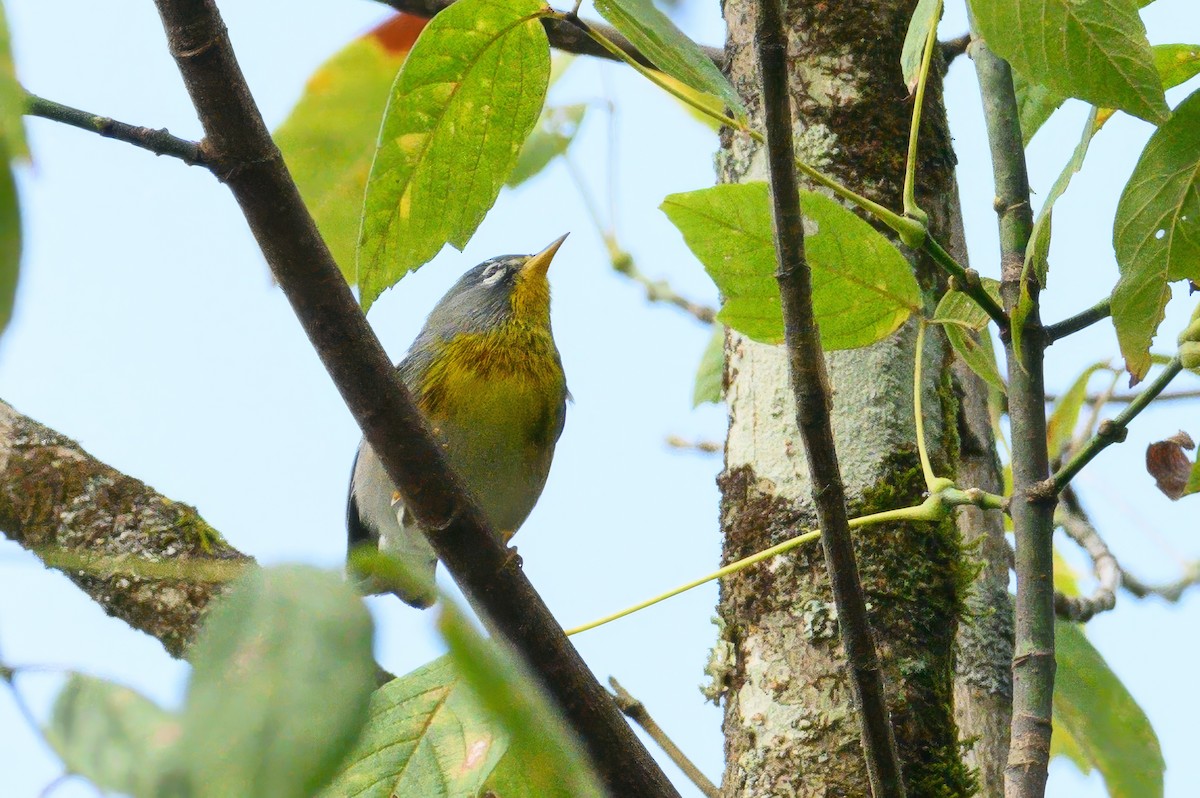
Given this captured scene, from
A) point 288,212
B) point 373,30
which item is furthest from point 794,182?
point 373,30

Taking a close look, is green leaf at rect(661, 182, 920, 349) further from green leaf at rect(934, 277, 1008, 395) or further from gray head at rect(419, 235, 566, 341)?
gray head at rect(419, 235, 566, 341)

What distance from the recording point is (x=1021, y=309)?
1554 mm

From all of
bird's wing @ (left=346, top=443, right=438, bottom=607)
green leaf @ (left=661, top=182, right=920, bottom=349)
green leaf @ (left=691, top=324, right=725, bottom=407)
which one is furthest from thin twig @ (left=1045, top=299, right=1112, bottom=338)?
bird's wing @ (left=346, top=443, right=438, bottom=607)

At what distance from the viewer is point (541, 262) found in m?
4.71

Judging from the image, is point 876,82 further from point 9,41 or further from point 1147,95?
point 9,41

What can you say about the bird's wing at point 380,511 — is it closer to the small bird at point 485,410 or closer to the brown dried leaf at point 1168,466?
the small bird at point 485,410

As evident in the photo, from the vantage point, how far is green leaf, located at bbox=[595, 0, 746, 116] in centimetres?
130

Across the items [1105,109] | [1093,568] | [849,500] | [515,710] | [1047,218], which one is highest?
[1093,568]

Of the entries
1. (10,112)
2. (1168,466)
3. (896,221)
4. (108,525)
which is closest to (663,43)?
(896,221)

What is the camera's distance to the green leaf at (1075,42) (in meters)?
1.29

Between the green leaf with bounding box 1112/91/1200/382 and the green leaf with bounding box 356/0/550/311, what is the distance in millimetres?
764

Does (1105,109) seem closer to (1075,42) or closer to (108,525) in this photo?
(1075,42)

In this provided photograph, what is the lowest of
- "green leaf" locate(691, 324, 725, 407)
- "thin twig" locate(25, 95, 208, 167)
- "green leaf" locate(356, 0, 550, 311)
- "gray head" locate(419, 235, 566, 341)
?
"thin twig" locate(25, 95, 208, 167)

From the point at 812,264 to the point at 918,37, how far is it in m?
0.35
